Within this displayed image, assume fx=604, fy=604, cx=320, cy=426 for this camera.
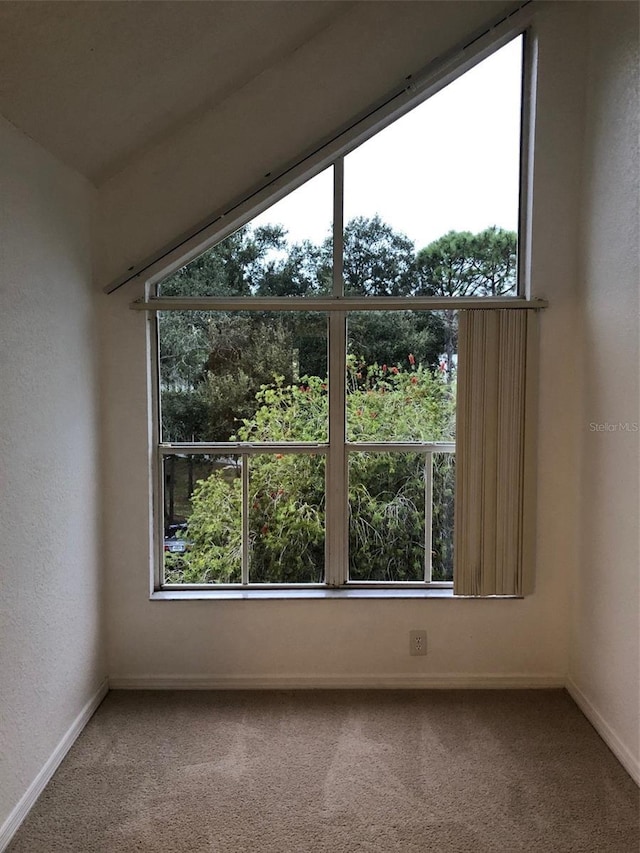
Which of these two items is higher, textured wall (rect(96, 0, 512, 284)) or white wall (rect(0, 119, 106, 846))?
textured wall (rect(96, 0, 512, 284))

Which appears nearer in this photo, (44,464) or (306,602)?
(44,464)

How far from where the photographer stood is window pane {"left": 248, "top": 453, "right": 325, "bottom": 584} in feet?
9.39

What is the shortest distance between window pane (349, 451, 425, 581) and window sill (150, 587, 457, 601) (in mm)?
70

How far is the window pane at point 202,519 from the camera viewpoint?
9.42 feet

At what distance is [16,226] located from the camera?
2000 millimetres

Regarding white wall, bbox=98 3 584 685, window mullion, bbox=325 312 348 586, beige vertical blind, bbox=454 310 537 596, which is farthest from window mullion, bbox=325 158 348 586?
beige vertical blind, bbox=454 310 537 596

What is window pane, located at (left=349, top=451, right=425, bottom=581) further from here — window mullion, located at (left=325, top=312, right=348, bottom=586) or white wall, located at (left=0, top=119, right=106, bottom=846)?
white wall, located at (left=0, top=119, right=106, bottom=846)

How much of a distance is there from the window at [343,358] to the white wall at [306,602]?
14cm

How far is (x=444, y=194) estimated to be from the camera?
278 centimetres

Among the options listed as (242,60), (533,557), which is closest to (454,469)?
(533,557)

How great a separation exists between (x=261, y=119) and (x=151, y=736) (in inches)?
105

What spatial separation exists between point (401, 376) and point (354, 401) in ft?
0.82

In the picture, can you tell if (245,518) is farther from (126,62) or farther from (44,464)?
(126,62)

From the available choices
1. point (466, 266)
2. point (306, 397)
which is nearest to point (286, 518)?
point (306, 397)
